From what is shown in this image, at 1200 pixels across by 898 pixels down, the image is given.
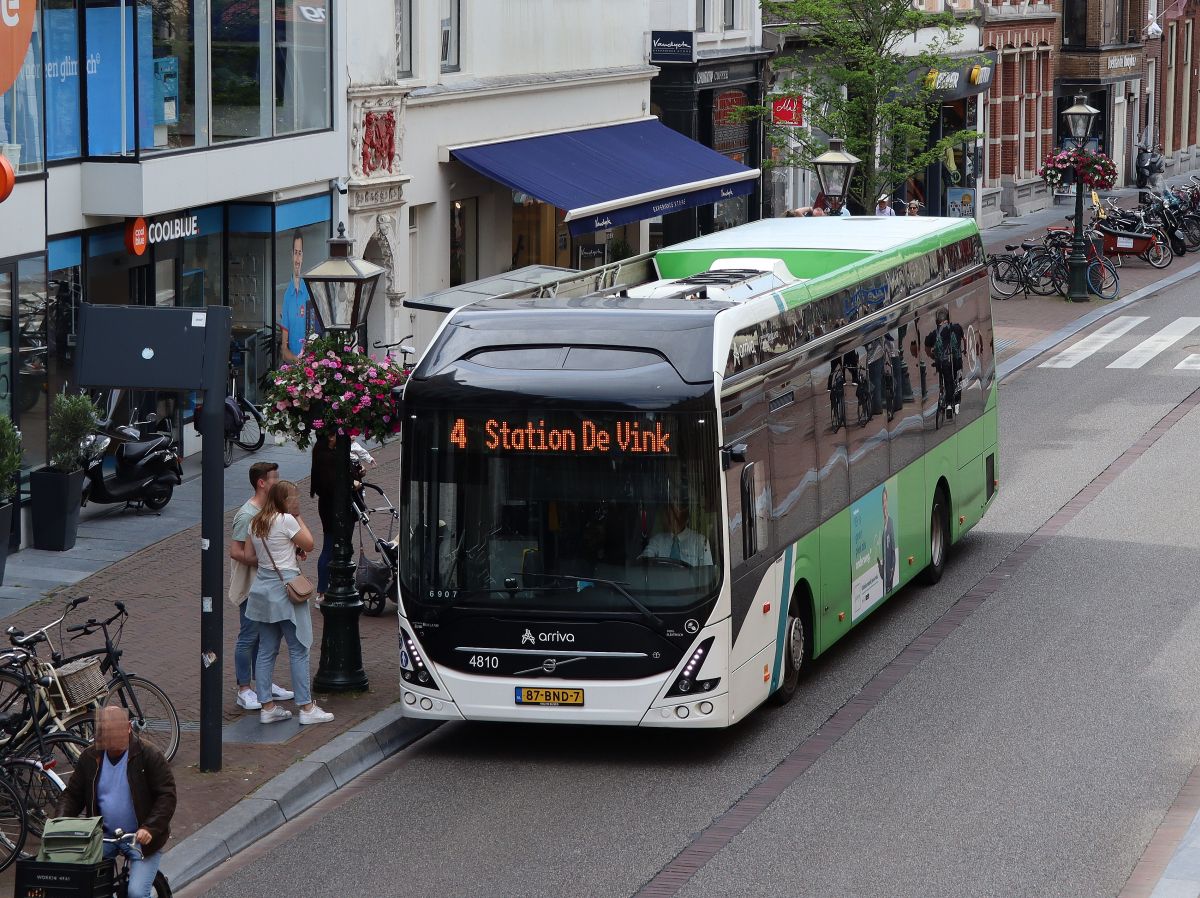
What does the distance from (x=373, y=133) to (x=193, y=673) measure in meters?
12.9

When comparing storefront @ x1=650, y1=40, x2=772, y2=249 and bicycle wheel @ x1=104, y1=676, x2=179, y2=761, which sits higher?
storefront @ x1=650, y1=40, x2=772, y2=249

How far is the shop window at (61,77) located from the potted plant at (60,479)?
113 inches

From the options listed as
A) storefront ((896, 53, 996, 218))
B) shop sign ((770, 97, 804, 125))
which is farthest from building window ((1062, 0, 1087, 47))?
shop sign ((770, 97, 804, 125))

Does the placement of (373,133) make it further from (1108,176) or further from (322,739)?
(1108,176)

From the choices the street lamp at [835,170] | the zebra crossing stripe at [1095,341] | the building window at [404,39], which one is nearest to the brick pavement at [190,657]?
the building window at [404,39]

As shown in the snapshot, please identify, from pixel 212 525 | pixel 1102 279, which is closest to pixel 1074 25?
pixel 1102 279

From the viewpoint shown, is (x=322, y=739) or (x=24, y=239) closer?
(x=322, y=739)

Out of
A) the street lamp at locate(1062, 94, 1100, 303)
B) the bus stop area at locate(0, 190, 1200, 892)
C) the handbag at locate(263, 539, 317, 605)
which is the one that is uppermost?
the street lamp at locate(1062, 94, 1100, 303)

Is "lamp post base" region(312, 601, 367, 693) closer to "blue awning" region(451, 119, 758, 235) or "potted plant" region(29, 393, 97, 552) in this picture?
"potted plant" region(29, 393, 97, 552)

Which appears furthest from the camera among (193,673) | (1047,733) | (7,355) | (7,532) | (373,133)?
(373,133)

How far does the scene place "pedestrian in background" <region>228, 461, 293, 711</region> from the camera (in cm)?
1282

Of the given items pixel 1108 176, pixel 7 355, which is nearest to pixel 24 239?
pixel 7 355

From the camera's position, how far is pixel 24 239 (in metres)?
18.6

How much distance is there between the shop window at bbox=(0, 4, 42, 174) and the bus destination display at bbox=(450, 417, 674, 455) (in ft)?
25.3
